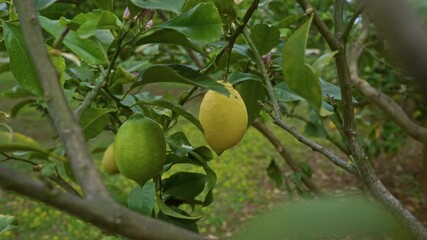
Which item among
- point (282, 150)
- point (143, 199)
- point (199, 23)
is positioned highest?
point (199, 23)

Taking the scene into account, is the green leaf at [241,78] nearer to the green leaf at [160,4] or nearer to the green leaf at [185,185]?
the green leaf at [185,185]

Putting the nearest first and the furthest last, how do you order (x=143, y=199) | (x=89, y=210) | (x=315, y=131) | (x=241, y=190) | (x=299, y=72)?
(x=89, y=210) → (x=299, y=72) → (x=143, y=199) → (x=315, y=131) → (x=241, y=190)

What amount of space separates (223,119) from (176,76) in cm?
19

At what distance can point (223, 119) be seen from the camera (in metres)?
1.03

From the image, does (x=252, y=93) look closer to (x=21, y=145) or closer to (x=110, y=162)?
(x=110, y=162)

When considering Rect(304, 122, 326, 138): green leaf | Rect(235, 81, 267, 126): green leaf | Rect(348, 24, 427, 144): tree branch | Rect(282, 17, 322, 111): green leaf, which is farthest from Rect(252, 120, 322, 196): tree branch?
Rect(282, 17, 322, 111): green leaf

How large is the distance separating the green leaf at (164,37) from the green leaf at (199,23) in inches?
0.6

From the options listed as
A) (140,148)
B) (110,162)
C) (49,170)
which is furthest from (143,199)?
(110,162)

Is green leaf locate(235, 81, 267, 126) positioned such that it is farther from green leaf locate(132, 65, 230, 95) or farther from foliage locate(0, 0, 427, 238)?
green leaf locate(132, 65, 230, 95)

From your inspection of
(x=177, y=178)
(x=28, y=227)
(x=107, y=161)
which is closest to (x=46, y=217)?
(x=28, y=227)

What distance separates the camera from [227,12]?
3.35 feet

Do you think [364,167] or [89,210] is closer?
[89,210]

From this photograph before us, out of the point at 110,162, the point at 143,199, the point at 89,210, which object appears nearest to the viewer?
the point at 89,210

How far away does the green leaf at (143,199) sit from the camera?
3.26ft
